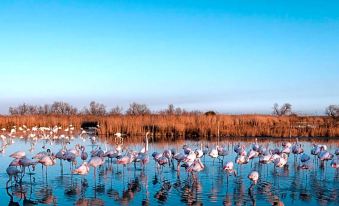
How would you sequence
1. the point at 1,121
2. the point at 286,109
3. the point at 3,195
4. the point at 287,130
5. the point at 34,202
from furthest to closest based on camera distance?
the point at 286,109, the point at 1,121, the point at 287,130, the point at 3,195, the point at 34,202

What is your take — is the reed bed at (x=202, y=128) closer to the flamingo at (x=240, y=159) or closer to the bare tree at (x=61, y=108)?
the flamingo at (x=240, y=159)

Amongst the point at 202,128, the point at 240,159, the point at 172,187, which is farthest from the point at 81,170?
the point at 202,128

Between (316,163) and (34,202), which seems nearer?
(34,202)

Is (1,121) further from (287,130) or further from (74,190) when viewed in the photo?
(74,190)

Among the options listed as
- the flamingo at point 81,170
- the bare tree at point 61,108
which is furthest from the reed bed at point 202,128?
the bare tree at point 61,108

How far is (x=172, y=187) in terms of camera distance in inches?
431

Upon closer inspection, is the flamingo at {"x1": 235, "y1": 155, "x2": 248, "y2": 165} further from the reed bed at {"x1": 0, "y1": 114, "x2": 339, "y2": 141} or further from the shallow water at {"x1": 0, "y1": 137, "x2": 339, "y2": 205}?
the reed bed at {"x1": 0, "y1": 114, "x2": 339, "y2": 141}

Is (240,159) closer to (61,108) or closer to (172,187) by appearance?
(172,187)

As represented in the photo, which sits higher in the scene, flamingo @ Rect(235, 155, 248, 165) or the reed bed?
the reed bed

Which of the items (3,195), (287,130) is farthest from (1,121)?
(3,195)

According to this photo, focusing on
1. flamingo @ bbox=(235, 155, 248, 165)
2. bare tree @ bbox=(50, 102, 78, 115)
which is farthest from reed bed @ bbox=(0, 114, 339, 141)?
bare tree @ bbox=(50, 102, 78, 115)

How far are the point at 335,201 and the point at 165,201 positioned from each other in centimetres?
364

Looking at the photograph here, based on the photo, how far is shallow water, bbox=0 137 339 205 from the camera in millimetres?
9586

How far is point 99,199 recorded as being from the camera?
31.7ft
